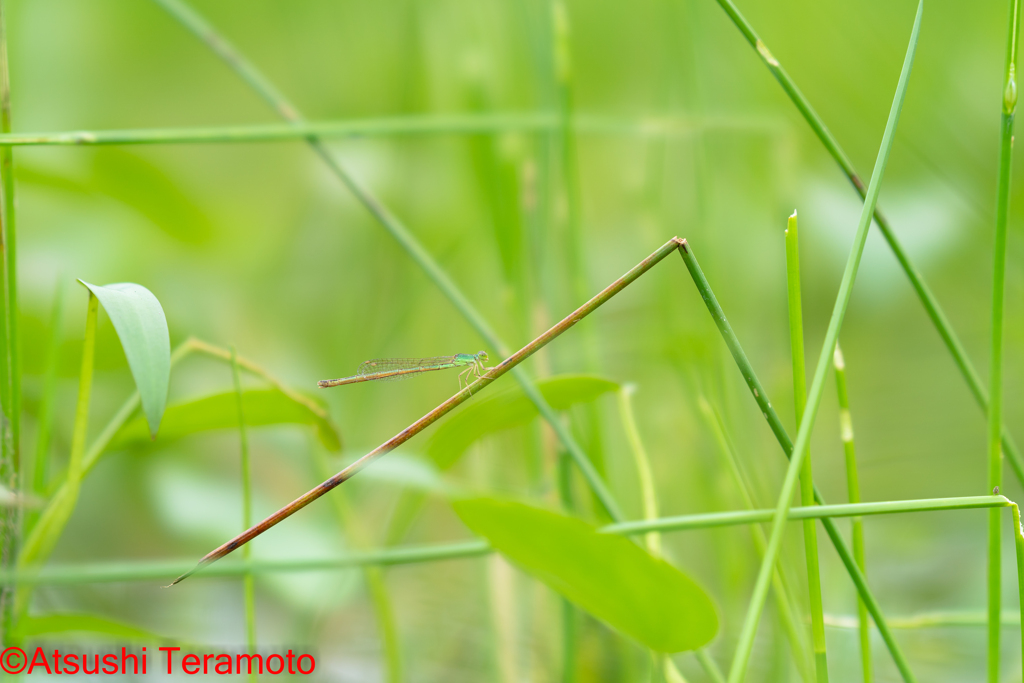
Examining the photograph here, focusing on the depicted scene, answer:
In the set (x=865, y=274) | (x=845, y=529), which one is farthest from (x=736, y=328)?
(x=845, y=529)

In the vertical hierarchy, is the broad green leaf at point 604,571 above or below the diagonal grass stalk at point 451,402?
below

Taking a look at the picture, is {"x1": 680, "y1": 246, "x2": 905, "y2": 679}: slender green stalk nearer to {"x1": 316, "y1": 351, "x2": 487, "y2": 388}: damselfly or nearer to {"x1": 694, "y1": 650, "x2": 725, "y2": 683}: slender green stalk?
{"x1": 694, "y1": 650, "x2": 725, "y2": 683}: slender green stalk

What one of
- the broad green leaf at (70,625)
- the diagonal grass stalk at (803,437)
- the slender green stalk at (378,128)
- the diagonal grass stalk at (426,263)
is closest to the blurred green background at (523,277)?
the slender green stalk at (378,128)

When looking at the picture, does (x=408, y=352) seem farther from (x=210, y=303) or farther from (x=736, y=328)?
(x=736, y=328)

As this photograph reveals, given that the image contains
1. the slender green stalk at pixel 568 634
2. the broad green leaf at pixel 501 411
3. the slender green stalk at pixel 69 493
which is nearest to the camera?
the slender green stalk at pixel 69 493

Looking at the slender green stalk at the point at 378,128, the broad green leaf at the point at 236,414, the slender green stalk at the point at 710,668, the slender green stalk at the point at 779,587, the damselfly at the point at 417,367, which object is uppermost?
the slender green stalk at the point at 378,128

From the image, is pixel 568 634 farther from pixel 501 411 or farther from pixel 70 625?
pixel 70 625

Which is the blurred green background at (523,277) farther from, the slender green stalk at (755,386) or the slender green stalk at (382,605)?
the slender green stalk at (755,386)

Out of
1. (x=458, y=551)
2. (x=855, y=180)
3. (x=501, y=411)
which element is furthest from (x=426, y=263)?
(x=855, y=180)
